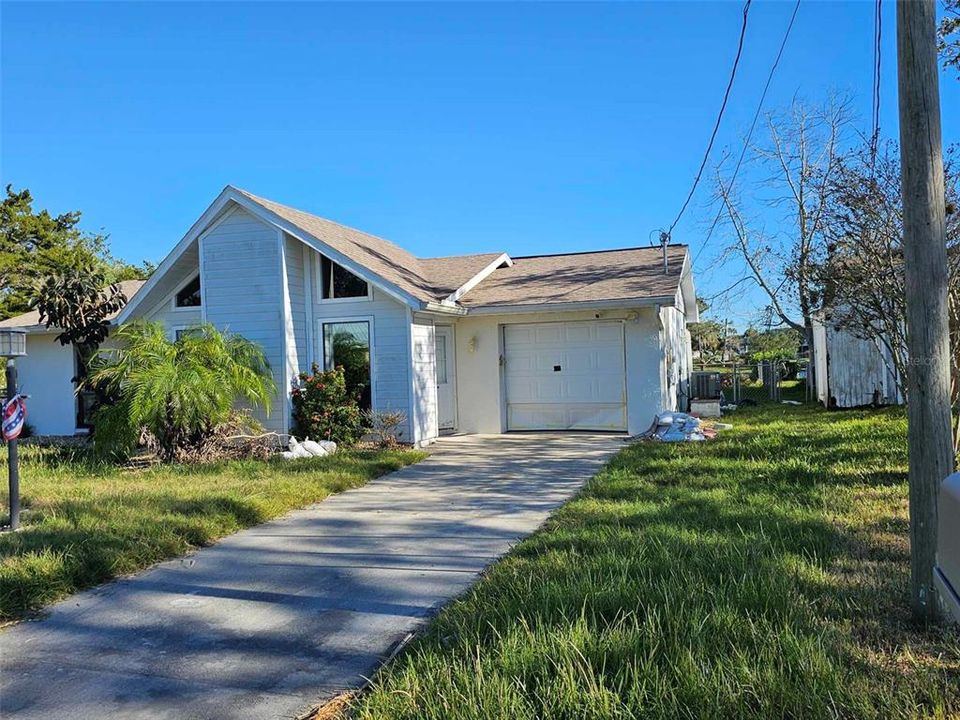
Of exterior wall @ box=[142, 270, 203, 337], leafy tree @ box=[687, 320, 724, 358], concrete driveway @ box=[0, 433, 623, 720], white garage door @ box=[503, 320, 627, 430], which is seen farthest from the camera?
leafy tree @ box=[687, 320, 724, 358]

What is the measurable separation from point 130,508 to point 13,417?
1.45 metres

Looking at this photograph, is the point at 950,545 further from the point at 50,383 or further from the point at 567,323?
the point at 50,383

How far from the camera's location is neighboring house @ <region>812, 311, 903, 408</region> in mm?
17031

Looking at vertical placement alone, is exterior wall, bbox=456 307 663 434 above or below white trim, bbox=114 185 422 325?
below

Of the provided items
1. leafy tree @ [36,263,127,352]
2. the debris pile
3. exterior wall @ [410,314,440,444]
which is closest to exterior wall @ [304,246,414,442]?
exterior wall @ [410,314,440,444]

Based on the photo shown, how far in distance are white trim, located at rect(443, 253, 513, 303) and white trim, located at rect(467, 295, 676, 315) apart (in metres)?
0.49

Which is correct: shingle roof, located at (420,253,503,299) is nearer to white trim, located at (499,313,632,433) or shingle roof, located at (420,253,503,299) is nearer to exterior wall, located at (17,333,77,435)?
white trim, located at (499,313,632,433)

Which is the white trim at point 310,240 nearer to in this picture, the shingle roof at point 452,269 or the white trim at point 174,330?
the shingle roof at point 452,269

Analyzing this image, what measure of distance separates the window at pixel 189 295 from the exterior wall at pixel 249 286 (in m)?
0.72

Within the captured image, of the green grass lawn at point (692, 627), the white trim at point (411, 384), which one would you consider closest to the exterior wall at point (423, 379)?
the white trim at point (411, 384)

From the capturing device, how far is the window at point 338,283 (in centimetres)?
1345

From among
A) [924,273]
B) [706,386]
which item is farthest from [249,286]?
[706,386]

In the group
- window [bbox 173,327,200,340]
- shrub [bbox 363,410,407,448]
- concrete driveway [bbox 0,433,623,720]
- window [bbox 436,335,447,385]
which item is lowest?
concrete driveway [bbox 0,433,623,720]

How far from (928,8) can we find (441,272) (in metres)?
13.2
